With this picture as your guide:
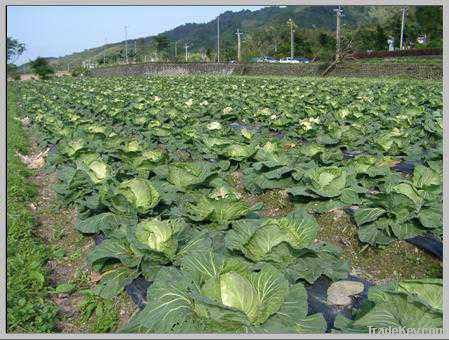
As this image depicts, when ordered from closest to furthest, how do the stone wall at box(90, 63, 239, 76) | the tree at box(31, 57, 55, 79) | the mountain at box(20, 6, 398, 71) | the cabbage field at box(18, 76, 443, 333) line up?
the cabbage field at box(18, 76, 443, 333)
the stone wall at box(90, 63, 239, 76)
the tree at box(31, 57, 55, 79)
the mountain at box(20, 6, 398, 71)

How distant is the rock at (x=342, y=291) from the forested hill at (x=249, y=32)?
1284 inches

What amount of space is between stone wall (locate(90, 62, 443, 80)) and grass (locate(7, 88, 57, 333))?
23649 millimetres

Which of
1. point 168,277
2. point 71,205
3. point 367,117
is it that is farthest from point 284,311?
point 367,117

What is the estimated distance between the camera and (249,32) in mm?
96125

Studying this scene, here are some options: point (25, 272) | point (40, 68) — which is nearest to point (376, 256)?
point (25, 272)

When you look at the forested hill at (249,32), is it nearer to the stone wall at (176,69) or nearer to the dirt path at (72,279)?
the stone wall at (176,69)

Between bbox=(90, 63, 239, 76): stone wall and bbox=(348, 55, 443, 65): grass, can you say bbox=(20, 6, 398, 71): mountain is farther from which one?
bbox=(348, 55, 443, 65): grass

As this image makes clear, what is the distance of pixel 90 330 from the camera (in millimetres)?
3066

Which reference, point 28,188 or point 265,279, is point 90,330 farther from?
point 28,188

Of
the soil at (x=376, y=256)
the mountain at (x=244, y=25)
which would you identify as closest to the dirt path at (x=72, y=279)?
the soil at (x=376, y=256)

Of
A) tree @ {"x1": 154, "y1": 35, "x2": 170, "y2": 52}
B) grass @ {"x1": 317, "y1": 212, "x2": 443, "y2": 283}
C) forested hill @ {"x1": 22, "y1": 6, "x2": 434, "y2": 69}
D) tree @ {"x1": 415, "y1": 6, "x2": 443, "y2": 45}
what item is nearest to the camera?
grass @ {"x1": 317, "y1": 212, "x2": 443, "y2": 283}

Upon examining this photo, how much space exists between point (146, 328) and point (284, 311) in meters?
0.72

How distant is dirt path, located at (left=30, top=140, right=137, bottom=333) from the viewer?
3118mm

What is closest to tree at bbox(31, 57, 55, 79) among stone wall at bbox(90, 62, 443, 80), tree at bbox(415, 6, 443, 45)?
stone wall at bbox(90, 62, 443, 80)
